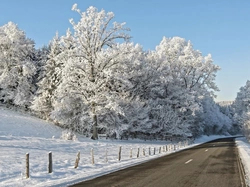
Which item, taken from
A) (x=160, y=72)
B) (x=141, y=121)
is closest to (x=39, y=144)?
(x=141, y=121)

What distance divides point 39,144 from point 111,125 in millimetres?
14813

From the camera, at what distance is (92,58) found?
32.6m

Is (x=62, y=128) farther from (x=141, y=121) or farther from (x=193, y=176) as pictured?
(x=193, y=176)

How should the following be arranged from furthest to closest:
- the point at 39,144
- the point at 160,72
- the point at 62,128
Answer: the point at 160,72
the point at 62,128
the point at 39,144

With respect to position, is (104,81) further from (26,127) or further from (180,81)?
(180,81)

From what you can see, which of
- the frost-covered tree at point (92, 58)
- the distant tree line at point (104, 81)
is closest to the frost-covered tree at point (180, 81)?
the distant tree line at point (104, 81)

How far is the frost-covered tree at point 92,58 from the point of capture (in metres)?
32.0

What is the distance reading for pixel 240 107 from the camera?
4023 inches

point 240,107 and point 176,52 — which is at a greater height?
point 176,52

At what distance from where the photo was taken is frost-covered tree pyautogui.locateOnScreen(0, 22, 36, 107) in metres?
45.5

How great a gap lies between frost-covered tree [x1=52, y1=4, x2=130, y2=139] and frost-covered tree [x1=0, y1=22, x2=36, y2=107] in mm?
15586

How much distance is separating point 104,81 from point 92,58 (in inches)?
123

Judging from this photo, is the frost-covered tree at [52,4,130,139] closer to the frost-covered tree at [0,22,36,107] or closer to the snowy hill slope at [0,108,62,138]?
the snowy hill slope at [0,108,62,138]

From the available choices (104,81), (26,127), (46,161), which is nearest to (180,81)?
(104,81)
